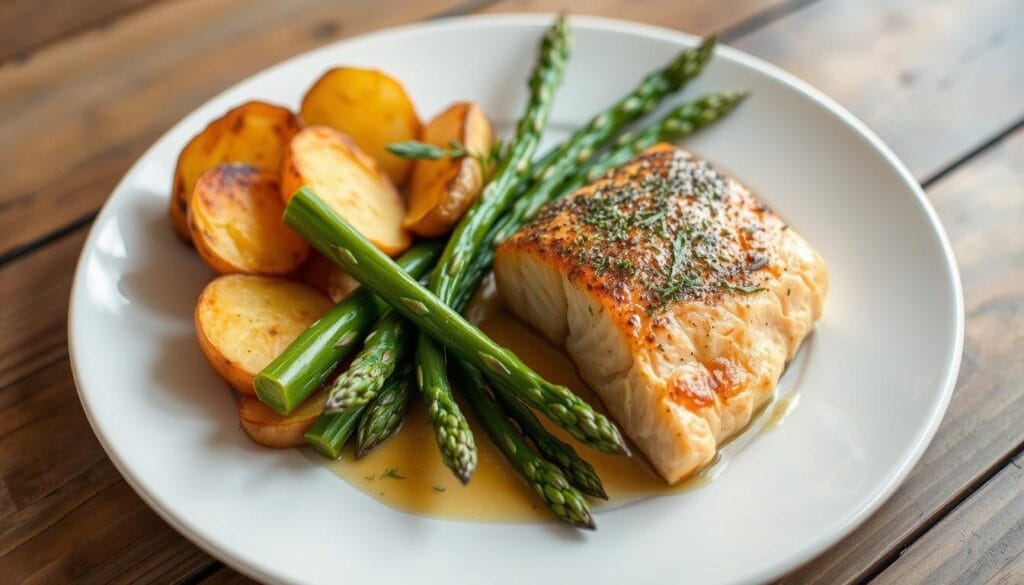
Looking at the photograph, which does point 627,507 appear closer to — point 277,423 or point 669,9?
point 277,423

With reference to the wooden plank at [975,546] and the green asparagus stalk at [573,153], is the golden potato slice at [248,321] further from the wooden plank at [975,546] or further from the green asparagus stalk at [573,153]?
the wooden plank at [975,546]

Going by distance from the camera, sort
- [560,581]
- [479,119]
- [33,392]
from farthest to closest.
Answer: [479,119] < [33,392] < [560,581]

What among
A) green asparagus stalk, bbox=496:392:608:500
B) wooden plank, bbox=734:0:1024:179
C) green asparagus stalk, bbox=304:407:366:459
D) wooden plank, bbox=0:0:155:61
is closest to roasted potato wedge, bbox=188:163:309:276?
green asparagus stalk, bbox=304:407:366:459

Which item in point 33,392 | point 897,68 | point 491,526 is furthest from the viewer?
point 897,68

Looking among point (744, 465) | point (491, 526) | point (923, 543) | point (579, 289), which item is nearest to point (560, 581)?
point (491, 526)

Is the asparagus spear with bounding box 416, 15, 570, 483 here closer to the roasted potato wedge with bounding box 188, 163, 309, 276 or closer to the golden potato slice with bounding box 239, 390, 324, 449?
the golden potato slice with bounding box 239, 390, 324, 449

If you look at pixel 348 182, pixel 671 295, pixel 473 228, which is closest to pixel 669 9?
pixel 473 228

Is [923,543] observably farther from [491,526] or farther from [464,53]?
[464,53]
